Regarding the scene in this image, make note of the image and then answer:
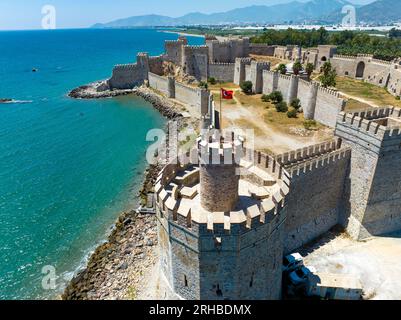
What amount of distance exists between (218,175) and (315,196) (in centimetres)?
997

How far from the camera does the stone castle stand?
9914 millimetres

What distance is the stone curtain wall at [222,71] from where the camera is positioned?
181ft

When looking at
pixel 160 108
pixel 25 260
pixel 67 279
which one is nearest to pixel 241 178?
pixel 67 279

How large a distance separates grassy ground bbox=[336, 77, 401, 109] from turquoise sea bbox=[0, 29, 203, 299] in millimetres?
29211

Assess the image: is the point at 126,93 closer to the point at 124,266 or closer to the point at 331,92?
the point at 331,92

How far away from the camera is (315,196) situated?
1797 centimetres

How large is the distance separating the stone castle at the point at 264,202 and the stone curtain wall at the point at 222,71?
2346 cm

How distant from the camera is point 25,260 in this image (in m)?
21.0

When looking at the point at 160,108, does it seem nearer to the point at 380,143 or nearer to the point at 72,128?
the point at 72,128

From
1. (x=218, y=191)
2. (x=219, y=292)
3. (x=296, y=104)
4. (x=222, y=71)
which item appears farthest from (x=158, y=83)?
(x=219, y=292)

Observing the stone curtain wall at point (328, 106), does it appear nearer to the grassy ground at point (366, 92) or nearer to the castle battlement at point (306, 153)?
the grassy ground at point (366, 92)

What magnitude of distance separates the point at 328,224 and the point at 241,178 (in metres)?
9.45

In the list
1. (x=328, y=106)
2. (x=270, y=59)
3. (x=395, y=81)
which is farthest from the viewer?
(x=270, y=59)

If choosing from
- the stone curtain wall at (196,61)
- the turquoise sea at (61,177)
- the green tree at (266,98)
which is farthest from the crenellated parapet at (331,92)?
the stone curtain wall at (196,61)
